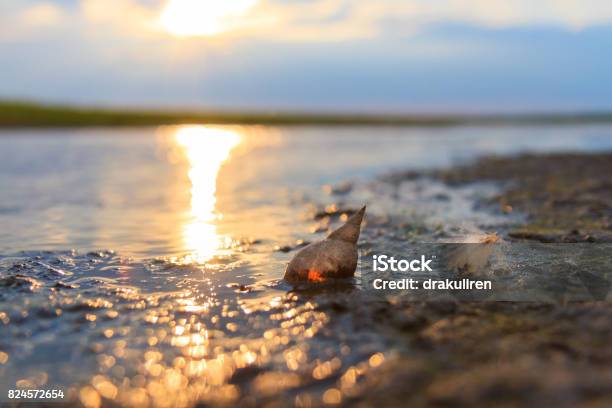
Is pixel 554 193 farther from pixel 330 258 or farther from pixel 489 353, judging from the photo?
pixel 489 353

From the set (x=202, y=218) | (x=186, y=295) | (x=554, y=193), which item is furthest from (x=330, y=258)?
(x=554, y=193)

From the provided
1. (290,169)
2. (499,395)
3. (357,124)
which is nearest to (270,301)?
(499,395)

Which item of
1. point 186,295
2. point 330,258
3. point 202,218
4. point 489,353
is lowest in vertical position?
point 202,218

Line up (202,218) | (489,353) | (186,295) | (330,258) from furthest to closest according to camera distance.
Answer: (202,218), (330,258), (186,295), (489,353)

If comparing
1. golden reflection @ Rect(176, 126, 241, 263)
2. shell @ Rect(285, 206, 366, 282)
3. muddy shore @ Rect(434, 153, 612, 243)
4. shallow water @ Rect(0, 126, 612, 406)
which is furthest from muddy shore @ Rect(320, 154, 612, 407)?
muddy shore @ Rect(434, 153, 612, 243)

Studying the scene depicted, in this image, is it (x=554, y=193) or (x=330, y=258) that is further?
(x=554, y=193)

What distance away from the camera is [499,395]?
3463mm

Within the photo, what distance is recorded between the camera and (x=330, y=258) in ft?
22.2

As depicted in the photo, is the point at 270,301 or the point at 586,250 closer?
the point at 270,301

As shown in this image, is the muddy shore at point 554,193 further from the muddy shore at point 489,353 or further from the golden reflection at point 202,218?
the golden reflection at point 202,218

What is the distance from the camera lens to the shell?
672 centimetres

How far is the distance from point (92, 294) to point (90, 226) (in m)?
5.00

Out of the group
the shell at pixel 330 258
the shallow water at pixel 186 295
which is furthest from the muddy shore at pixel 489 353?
the shell at pixel 330 258

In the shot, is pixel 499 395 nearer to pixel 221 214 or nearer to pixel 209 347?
pixel 209 347
